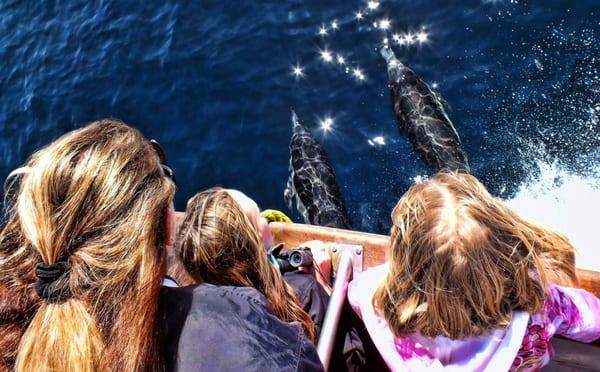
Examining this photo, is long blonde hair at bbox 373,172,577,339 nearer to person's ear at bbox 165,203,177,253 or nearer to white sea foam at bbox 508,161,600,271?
person's ear at bbox 165,203,177,253

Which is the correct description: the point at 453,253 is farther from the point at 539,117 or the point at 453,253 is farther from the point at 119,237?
the point at 539,117

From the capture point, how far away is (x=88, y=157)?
2.18 meters

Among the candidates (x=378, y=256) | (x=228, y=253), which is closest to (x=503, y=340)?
(x=228, y=253)

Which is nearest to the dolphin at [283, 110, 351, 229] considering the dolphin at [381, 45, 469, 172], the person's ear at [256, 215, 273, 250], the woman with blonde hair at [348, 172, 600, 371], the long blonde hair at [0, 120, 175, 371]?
the dolphin at [381, 45, 469, 172]

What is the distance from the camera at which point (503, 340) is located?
2.42 meters

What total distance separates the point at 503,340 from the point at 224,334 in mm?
1255

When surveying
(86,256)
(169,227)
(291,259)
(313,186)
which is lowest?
(313,186)

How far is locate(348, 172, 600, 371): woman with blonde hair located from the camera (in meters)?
2.40

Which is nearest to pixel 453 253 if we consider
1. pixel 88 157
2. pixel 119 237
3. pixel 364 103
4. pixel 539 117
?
pixel 119 237

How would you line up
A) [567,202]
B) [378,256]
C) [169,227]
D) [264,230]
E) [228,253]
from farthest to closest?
1. [567,202]
2. [378,256]
3. [264,230]
4. [228,253]
5. [169,227]

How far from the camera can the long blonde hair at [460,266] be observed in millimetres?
2395

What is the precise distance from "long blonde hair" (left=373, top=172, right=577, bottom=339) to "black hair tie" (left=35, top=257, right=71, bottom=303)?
4.82 ft

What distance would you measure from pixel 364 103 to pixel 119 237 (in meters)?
5.38

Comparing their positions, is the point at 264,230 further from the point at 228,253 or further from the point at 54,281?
the point at 54,281
